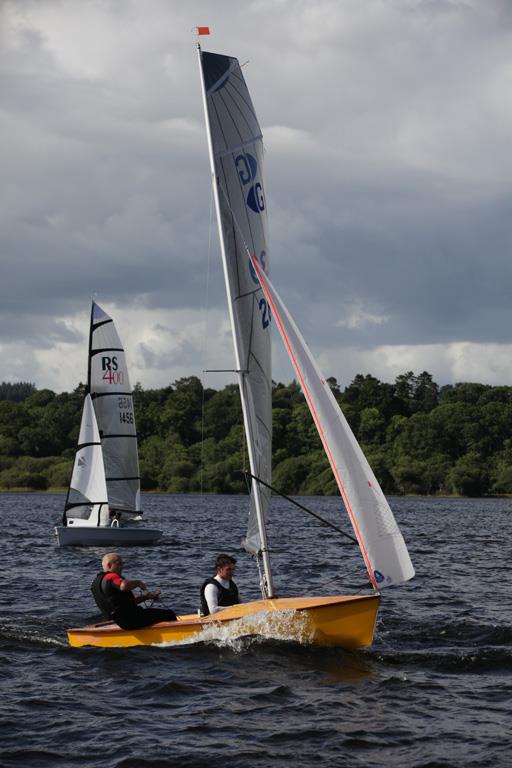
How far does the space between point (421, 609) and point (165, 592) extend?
588cm

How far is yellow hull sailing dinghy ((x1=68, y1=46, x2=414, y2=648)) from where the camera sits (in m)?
13.8

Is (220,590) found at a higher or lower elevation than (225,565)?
lower

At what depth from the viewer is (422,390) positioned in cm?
16912

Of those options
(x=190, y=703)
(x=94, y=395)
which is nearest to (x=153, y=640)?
(x=190, y=703)

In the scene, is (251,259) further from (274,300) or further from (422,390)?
(422,390)

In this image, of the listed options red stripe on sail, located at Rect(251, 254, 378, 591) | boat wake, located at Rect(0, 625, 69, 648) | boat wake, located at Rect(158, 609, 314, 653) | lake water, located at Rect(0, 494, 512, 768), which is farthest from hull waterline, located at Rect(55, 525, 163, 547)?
red stripe on sail, located at Rect(251, 254, 378, 591)

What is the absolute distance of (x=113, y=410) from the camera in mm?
39156

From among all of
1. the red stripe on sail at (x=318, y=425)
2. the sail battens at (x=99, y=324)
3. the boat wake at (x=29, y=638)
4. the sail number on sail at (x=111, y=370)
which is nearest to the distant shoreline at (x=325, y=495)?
the sail number on sail at (x=111, y=370)

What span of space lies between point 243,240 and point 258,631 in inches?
226

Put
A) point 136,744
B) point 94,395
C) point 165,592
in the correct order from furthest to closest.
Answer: point 94,395
point 165,592
point 136,744

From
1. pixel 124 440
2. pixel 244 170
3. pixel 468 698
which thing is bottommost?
pixel 468 698

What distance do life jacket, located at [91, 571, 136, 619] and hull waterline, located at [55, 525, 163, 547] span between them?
19383 millimetres

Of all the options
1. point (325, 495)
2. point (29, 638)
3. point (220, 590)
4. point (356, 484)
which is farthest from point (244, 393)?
point (325, 495)

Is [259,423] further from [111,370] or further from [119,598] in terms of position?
[111,370]
